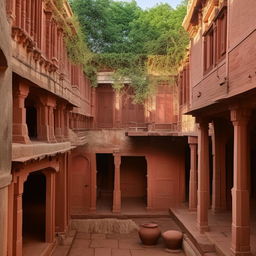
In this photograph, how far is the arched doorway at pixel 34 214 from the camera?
43.1ft

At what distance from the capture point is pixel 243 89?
8570 mm

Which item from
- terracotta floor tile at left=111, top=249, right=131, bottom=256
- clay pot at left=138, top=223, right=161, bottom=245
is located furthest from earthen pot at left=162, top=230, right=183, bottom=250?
terracotta floor tile at left=111, top=249, right=131, bottom=256

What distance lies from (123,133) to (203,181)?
7.89 m

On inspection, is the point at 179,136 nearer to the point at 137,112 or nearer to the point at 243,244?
the point at 137,112

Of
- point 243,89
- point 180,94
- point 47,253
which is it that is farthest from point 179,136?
point 243,89

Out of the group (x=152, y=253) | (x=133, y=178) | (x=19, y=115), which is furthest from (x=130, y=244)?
(x=133, y=178)

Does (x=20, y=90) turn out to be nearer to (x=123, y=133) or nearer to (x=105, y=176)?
(x=123, y=133)

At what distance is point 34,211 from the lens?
57.9 ft

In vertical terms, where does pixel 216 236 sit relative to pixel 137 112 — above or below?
below

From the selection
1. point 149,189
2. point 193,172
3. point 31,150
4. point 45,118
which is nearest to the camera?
point 31,150

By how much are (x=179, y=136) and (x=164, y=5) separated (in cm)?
1514

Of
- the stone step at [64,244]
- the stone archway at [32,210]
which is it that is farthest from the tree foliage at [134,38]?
the stone step at [64,244]

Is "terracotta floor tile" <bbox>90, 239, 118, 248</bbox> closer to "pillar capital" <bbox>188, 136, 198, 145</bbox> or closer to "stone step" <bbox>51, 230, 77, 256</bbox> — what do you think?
"stone step" <bbox>51, 230, 77, 256</bbox>

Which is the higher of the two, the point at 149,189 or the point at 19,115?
the point at 19,115
